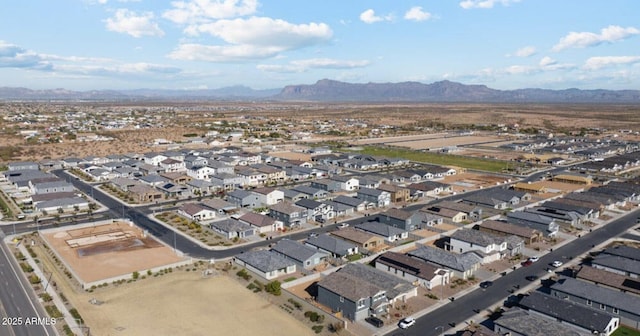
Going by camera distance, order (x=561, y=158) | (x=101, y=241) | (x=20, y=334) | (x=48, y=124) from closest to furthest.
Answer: (x=20, y=334) → (x=101, y=241) → (x=561, y=158) → (x=48, y=124)

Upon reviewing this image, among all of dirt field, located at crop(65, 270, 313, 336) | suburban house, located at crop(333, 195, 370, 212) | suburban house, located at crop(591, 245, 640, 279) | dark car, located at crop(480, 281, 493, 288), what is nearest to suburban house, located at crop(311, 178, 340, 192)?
suburban house, located at crop(333, 195, 370, 212)

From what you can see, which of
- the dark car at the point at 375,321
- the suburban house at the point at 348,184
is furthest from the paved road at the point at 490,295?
the suburban house at the point at 348,184

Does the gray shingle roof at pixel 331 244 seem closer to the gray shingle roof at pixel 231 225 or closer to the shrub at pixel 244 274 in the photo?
the gray shingle roof at pixel 231 225

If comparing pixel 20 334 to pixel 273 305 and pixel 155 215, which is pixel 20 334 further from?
pixel 155 215

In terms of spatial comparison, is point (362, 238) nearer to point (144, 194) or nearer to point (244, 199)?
point (244, 199)

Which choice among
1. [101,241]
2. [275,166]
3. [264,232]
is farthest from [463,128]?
[101,241]

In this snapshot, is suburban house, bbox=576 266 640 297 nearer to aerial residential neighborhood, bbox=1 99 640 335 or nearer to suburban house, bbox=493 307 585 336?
aerial residential neighborhood, bbox=1 99 640 335

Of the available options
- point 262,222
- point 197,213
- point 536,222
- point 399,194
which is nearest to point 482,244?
point 536,222
